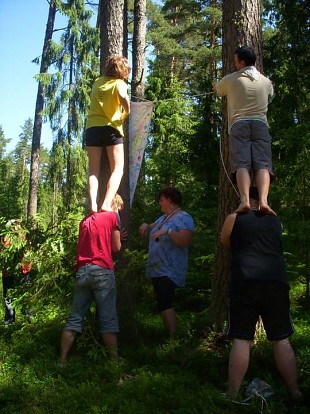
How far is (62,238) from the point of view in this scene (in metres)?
5.10

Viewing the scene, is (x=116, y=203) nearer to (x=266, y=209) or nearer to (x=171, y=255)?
(x=171, y=255)

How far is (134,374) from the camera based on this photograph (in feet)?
13.1

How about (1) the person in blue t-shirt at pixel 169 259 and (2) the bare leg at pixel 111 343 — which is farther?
(1) the person in blue t-shirt at pixel 169 259

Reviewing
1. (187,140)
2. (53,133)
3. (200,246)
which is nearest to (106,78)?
(200,246)

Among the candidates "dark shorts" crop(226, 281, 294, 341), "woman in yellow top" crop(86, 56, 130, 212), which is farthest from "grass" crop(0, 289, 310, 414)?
"woman in yellow top" crop(86, 56, 130, 212)

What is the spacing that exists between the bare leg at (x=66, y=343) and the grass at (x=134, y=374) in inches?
4.0

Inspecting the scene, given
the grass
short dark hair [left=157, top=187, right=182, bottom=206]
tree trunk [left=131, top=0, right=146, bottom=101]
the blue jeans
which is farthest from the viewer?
tree trunk [left=131, top=0, right=146, bottom=101]

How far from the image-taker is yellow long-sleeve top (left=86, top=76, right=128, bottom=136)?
4.86 meters

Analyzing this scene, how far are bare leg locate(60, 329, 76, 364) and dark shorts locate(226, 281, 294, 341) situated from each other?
168cm

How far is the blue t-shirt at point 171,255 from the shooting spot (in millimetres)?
4828

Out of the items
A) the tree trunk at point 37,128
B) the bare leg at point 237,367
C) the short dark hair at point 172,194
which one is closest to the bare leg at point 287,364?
the bare leg at point 237,367

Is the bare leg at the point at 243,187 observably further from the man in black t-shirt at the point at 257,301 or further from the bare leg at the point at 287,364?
the bare leg at the point at 287,364

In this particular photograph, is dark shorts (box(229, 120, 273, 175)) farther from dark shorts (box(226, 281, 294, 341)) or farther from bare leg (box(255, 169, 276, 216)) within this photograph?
dark shorts (box(226, 281, 294, 341))

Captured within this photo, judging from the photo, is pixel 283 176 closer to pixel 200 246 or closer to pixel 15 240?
pixel 200 246
